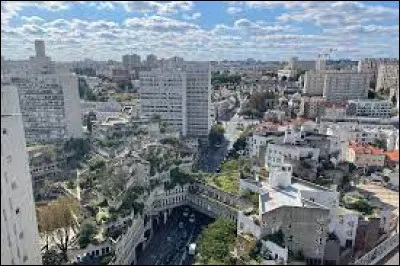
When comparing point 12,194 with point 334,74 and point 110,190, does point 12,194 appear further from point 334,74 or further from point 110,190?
point 334,74

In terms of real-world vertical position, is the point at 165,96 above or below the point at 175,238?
above

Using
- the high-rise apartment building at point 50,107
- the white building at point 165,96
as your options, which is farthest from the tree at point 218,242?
the white building at point 165,96

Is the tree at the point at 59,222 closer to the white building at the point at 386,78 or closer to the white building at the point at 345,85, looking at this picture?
the white building at the point at 345,85

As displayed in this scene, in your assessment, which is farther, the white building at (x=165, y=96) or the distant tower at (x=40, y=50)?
the distant tower at (x=40, y=50)

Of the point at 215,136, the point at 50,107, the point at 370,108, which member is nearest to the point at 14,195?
the point at 50,107

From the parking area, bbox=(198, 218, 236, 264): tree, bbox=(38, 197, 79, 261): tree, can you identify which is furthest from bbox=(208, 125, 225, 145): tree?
bbox=(38, 197, 79, 261): tree

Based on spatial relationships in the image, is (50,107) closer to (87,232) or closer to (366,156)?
(87,232)

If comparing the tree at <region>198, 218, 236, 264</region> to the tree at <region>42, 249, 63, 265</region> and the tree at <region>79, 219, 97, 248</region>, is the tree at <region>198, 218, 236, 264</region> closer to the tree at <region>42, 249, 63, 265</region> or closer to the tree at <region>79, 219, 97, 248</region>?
the tree at <region>79, 219, 97, 248</region>
